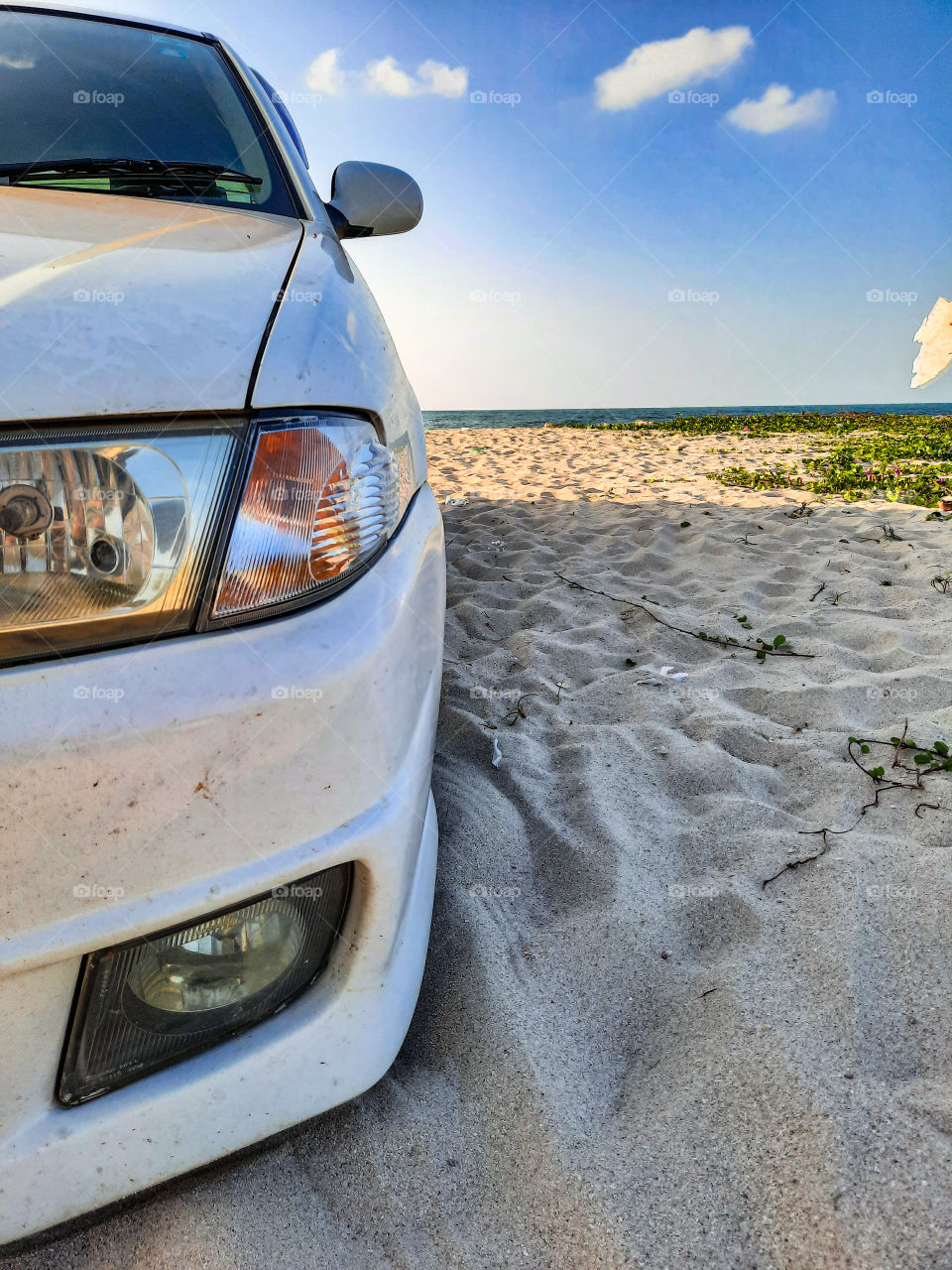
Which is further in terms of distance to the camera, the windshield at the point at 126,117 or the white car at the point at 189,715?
the windshield at the point at 126,117

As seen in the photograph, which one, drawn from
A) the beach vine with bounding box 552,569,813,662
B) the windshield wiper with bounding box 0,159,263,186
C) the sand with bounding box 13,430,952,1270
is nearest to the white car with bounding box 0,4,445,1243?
the sand with bounding box 13,430,952,1270

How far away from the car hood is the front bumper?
0.27m

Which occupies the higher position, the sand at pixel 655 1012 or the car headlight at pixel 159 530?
the car headlight at pixel 159 530

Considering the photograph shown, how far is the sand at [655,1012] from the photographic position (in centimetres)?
94

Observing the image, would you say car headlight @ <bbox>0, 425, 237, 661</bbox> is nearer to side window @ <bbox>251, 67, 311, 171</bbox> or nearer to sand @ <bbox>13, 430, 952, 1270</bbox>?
sand @ <bbox>13, 430, 952, 1270</bbox>

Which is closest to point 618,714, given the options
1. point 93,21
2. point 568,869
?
point 568,869

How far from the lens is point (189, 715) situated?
2.49ft

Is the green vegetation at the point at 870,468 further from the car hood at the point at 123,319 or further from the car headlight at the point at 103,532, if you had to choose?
the car headlight at the point at 103,532

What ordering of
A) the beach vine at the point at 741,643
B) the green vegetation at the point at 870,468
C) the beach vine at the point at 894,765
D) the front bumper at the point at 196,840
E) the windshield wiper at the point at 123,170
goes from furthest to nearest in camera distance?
the green vegetation at the point at 870,468 < the beach vine at the point at 741,643 < the beach vine at the point at 894,765 < the windshield wiper at the point at 123,170 < the front bumper at the point at 196,840

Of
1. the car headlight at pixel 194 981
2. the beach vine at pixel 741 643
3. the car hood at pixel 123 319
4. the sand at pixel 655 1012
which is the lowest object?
the sand at pixel 655 1012

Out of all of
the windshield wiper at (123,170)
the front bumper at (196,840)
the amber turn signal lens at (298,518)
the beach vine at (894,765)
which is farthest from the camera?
the beach vine at (894,765)

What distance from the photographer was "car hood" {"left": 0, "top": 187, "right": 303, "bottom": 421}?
0.78 meters

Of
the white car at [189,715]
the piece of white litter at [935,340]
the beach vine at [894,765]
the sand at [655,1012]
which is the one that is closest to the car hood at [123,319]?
the white car at [189,715]

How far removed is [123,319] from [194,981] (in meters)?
0.78
